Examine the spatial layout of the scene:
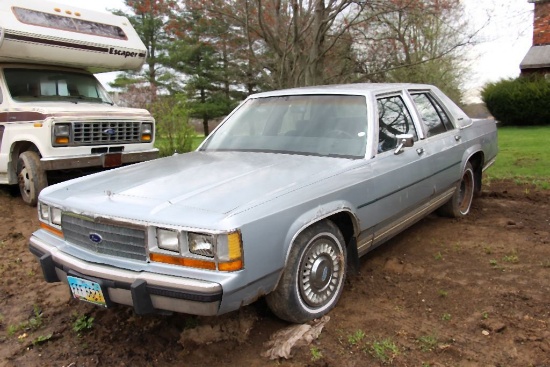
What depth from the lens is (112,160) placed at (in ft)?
21.5

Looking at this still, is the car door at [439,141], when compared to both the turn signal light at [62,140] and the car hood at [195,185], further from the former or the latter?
the turn signal light at [62,140]

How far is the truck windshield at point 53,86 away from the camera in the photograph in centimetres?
668

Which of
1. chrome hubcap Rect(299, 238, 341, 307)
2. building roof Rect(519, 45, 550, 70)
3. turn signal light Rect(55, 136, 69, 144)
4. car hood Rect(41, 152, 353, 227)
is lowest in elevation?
chrome hubcap Rect(299, 238, 341, 307)

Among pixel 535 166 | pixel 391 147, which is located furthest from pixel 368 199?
pixel 535 166

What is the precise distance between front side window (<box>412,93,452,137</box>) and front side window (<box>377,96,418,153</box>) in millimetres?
288

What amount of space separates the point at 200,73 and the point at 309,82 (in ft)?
75.9

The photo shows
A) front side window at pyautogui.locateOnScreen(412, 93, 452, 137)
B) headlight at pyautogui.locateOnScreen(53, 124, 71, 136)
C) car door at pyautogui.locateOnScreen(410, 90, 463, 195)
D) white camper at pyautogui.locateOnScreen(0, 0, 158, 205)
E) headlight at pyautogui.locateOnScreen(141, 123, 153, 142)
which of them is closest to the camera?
car door at pyautogui.locateOnScreen(410, 90, 463, 195)

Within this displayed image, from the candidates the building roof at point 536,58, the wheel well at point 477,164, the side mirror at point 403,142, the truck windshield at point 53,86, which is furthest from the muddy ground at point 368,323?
the building roof at point 536,58

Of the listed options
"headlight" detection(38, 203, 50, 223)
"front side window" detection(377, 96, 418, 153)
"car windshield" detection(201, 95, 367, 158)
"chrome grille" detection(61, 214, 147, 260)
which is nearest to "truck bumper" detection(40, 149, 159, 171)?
"car windshield" detection(201, 95, 367, 158)

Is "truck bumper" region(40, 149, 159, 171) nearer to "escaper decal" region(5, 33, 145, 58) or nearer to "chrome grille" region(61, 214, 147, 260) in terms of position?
"escaper decal" region(5, 33, 145, 58)

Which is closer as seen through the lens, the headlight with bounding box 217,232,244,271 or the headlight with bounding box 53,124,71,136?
the headlight with bounding box 217,232,244,271

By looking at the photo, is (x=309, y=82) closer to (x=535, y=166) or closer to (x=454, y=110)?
(x=454, y=110)

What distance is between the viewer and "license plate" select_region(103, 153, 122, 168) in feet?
21.2

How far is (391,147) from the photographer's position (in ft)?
12.6
